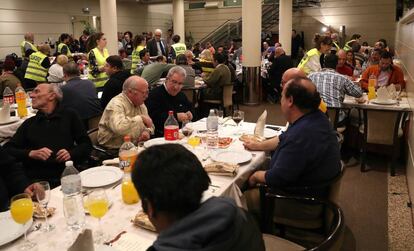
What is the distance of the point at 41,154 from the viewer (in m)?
2.61

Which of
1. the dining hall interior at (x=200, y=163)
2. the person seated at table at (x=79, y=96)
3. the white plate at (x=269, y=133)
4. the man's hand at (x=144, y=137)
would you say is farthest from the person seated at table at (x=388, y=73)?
the person seated at table at (x=79, y=96)

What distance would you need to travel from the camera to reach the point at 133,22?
55.8ft

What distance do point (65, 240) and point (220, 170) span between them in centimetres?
98

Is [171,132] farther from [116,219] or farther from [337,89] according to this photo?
[337,89]

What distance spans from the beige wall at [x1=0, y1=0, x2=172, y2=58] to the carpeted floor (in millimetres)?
11406

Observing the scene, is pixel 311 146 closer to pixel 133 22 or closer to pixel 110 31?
pixel 110 31

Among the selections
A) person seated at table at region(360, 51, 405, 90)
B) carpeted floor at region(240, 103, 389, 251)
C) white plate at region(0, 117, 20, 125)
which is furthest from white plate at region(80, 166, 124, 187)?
person seated at table at region(360, 51, 405, 90)

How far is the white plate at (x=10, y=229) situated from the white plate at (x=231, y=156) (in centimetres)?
123

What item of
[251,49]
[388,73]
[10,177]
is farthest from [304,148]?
[251,49]

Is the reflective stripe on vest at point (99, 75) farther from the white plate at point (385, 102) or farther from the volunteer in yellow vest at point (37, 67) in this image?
the white plate at point (385, 102)

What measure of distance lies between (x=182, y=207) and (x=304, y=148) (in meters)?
1.34

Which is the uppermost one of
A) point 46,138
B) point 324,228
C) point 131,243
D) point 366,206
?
point 46,138

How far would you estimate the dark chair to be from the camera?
142cm

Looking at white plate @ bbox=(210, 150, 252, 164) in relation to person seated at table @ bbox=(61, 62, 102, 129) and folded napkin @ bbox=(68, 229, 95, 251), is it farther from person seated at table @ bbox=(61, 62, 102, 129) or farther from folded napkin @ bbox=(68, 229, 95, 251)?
person seated at table @ bbox=(61, 62, 102, 129)
